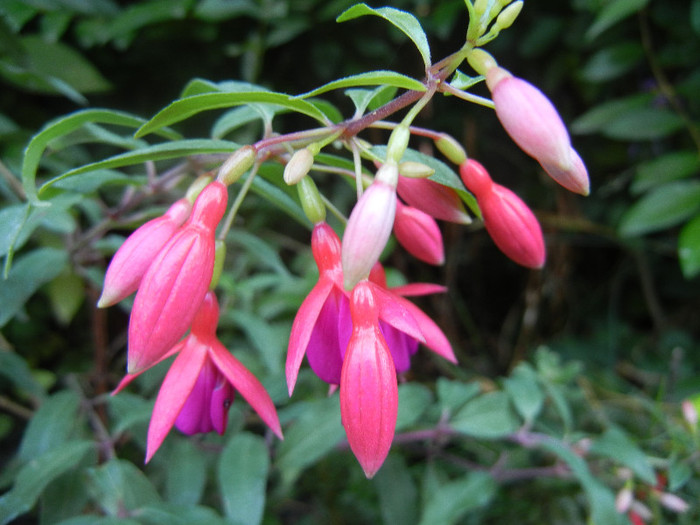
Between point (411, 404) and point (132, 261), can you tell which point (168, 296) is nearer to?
point (132, 261)

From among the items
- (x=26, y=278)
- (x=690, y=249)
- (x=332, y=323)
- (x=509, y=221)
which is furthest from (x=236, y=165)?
(x=690, y=249)

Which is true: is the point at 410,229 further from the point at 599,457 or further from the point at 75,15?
the point at 75,15

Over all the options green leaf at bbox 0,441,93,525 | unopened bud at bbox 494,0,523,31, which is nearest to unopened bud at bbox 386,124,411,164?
unopened bud at bbox 494,0,523,31

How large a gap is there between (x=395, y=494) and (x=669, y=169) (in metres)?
0.88

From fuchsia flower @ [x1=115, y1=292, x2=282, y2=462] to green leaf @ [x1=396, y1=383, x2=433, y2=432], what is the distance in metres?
0.30

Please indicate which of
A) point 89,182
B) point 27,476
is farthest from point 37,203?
point 27,476

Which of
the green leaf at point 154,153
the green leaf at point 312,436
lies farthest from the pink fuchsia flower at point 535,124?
the green leaf at point 312,436

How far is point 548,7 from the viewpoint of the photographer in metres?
1.29

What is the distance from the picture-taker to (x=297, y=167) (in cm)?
43

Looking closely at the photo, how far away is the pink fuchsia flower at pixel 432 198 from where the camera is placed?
1.71 feet

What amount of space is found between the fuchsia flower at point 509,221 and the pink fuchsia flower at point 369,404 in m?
0.19

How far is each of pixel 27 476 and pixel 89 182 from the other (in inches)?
14.1

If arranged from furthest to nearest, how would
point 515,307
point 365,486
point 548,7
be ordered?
1. point 515,307
2. point 548,7
3. point 365,486

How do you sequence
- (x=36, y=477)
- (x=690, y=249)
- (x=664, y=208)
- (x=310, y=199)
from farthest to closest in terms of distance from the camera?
(x=664, y=208) → (x=690, y=249) → (x=36, y=477) → (x=310, y=199)
